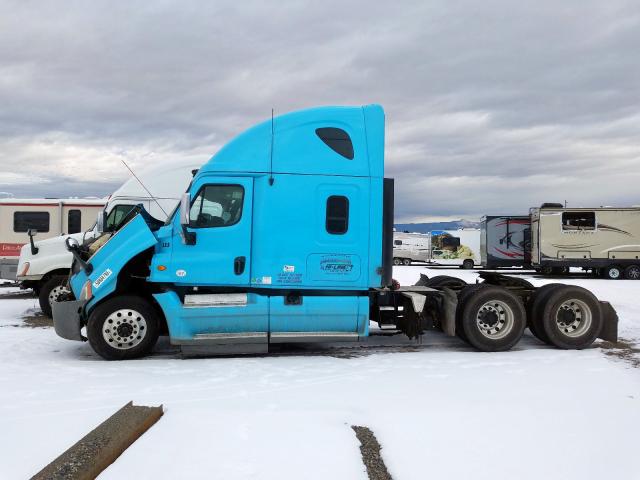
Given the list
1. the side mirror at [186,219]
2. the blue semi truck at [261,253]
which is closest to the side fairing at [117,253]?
the blue semi truck at [261,253]

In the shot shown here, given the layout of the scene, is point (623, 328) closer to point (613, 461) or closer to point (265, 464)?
point (613, 461)

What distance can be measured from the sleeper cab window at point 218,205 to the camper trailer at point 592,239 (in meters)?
19.8

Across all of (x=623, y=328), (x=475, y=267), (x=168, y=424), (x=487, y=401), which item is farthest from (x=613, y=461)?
(x=475, y=267)

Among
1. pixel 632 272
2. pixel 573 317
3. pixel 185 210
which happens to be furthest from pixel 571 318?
pixel 632 272

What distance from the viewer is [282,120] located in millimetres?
7676

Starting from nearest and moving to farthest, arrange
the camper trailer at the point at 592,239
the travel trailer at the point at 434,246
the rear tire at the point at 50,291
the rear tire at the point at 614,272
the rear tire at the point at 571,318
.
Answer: the rear tire at the point at 571,318, the rear tire at the point at 50,291, the camper trailer at the point at 592,239, the rear tire at the point at 614,272, the travel trailer at the point at 434,246

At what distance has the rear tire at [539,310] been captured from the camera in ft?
27.8

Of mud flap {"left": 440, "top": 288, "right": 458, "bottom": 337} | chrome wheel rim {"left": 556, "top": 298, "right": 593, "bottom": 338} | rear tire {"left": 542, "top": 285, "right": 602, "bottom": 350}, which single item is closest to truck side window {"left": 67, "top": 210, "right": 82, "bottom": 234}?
mud flap {"left": 440, "top": 288, "right": 458, "bottom": 337}

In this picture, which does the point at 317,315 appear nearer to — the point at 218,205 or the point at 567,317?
the point at 218,205

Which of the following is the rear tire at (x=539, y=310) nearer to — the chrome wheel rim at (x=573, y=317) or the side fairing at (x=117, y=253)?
the chrome wheel rim at (x=573, y=317)

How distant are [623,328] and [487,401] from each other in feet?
20.5

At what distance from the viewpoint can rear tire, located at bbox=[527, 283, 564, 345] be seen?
847cm

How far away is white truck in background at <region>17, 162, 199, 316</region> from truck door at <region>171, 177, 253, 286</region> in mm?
4566

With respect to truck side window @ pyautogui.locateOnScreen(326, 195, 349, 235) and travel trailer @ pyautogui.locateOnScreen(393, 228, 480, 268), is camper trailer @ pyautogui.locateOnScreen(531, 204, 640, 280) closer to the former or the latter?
travel trailer @ pyautogui.locateOnScreen(393, 228, 480, 268)
